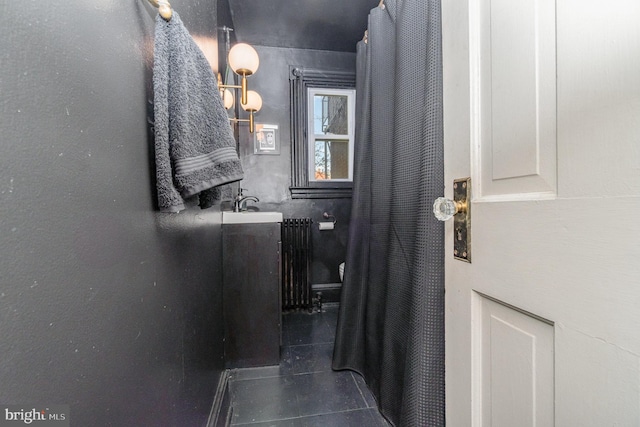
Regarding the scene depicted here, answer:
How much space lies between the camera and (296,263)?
2.60 m

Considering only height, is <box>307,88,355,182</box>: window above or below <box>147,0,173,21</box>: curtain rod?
above

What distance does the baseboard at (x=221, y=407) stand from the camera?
110cm

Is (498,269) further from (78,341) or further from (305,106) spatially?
(305,106)

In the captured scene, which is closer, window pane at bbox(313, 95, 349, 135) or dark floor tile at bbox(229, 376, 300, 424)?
dark floor tile at bbox(229, 376, 300, 424)

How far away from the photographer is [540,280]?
411 millimetres

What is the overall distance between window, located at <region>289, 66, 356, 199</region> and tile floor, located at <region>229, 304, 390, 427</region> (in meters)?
1.45

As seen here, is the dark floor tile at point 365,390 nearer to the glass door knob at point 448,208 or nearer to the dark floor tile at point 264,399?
the dark floor tile at point 264,399

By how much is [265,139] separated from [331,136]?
0.67 m

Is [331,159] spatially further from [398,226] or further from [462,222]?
[462,222]

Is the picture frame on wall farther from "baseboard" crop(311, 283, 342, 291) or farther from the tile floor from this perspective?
the tile floor

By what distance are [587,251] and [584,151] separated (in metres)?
0.13

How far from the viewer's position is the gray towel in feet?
1.84

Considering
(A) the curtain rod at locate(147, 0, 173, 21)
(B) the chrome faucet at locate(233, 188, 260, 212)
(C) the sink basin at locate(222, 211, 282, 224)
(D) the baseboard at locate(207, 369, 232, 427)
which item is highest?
(A) the curtain rod at locate(147, 0, 173, 21)

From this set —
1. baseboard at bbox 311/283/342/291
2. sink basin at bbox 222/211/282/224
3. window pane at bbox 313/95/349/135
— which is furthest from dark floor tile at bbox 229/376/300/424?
window pane at bbox 313/95/349/135
